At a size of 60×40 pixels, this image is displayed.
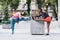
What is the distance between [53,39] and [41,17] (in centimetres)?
332

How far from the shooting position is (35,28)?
17812mm


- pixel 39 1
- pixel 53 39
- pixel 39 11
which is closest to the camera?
pixel 53 39

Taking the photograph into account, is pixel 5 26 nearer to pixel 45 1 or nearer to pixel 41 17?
pixel 41 17

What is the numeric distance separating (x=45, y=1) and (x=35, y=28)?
1368 inches

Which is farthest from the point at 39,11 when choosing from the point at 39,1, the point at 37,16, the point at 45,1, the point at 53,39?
the point at 39,1

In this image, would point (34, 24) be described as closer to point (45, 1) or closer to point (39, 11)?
point (39, 11)

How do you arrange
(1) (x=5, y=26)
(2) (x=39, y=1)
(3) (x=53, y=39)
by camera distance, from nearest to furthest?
(3) (x=53, y=39), (1) (x=5, y=26), (2) (x=39, y=1)

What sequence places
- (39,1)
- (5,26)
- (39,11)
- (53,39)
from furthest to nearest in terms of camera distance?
(39,1) < (5,26) < (39,11) < (53,39)

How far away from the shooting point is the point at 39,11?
682 inches

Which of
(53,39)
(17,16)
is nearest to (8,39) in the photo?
(53,39)

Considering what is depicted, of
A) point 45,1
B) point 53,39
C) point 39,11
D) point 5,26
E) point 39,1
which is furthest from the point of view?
point 39,1

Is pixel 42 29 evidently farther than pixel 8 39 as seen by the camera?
Yes

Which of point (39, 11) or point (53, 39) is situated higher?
point (39, 11)

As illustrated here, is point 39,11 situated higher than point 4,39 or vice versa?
point 39,11
